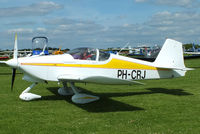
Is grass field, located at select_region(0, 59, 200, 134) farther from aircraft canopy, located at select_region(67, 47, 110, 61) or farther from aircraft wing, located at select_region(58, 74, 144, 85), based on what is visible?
aircraft canopy, located at select_region(67, 47, 110, 61)

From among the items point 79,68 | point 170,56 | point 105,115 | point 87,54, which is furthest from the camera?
point 170,56

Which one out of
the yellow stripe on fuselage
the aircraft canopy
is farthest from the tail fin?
the aircraft canopy

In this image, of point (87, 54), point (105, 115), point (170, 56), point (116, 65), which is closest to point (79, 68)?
point (87, 54)

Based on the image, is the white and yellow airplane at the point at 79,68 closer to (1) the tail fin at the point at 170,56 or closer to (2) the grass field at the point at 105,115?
(1) the tail fin at the point at 170,56

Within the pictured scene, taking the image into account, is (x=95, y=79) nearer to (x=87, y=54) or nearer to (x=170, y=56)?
(x=87, y=54)

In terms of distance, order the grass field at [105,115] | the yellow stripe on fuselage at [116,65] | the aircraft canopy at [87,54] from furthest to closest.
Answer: the aircraft canopy at [87,54]
the yellow stripe on fuselage at [116,65]
the grass field at [105,115]

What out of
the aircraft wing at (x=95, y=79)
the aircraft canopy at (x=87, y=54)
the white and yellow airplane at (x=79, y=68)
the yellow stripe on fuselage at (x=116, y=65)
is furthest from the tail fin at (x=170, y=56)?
the aircraft wing at (x=95, y=79)

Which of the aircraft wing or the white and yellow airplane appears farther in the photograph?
the white and yellow airplane

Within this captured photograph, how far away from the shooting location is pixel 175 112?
5906 mm

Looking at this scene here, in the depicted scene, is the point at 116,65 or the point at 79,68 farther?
the point at 116,65

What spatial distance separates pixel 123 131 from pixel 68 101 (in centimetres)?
330

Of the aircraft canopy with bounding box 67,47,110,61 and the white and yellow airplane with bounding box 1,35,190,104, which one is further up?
the aircraft canopy with bounding box 67,47,110,61

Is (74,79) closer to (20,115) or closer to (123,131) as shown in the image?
(20,115)

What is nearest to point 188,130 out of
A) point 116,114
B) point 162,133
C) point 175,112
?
point 162,133
